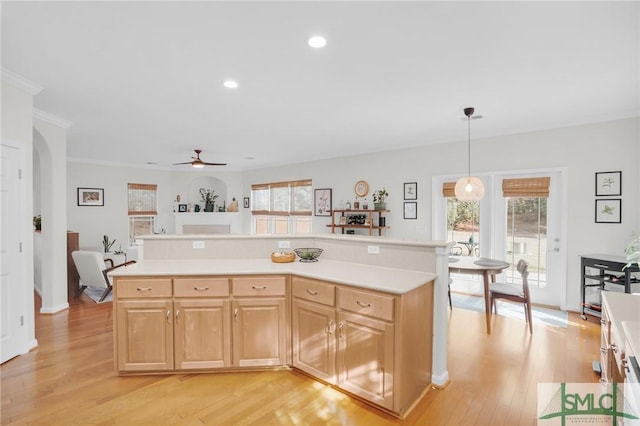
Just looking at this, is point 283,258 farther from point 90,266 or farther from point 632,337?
point 90,266

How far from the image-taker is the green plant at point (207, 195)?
8891mm

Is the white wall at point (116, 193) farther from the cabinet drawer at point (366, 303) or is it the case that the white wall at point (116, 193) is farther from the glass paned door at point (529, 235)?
the glass paned door at point (529, 235)

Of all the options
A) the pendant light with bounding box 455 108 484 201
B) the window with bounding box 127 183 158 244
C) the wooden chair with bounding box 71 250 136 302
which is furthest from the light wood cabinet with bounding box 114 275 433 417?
the window with bounding box 127 183 158 244

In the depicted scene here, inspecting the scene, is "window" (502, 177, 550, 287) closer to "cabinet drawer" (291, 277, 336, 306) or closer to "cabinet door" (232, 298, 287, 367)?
"cabinet drawer" (291, 277, 336, 306)

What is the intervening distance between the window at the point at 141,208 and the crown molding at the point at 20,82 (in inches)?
200

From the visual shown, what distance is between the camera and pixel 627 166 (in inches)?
148

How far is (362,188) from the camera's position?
20.3 ft

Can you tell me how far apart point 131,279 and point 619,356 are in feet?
10.5

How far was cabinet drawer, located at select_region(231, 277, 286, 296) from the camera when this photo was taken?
262 centimetres

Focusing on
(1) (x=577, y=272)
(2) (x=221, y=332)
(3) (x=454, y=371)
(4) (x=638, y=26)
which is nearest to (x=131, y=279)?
(2) (x=221, y=332)

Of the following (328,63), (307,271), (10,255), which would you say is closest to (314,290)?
(307,271)

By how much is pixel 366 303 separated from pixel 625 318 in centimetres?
144

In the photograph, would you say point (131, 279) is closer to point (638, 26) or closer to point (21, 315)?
point (21, 315)

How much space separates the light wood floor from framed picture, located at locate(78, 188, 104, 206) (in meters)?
4.59
